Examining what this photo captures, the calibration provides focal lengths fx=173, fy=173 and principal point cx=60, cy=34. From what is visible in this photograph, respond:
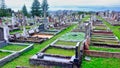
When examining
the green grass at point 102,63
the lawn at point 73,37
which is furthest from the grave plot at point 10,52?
the green grass at point 102,63

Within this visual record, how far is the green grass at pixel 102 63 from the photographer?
10383 mm

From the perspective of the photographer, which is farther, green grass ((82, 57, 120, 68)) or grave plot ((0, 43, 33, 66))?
grave plot ((0, 43, 33, 66))

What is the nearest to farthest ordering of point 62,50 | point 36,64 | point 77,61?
point 77,61 → point 36,64 → point 62,50

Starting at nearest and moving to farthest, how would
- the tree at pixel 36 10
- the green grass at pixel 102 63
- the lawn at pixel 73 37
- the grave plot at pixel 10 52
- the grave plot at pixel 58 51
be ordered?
the green grass at pixel 102 63
the grave plot at pixel 10 52
the grave plot at pixel 58 51
the lawn at pixel 73 37
the tree at pixel 36 10

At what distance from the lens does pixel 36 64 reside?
Answer: 10336 millimetres

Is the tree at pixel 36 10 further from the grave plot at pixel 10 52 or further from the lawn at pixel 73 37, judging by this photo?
the grave plot at pixel 10 52

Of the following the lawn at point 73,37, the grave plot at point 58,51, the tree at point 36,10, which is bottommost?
the grave plot at point 58,51

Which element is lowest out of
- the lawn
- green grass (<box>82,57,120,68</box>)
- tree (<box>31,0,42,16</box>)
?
green grass (<box>82,57,120,68</box>)

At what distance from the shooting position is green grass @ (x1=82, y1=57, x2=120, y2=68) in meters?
10.4

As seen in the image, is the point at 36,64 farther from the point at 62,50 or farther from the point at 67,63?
the point at 62,50

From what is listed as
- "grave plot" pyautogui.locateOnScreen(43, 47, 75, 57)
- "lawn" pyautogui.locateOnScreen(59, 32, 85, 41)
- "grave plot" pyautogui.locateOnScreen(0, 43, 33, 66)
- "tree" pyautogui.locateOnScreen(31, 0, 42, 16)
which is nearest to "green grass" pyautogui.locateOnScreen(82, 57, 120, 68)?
"grave plot" pyautogui.locateOnScreen(43, 47, 75, 57)

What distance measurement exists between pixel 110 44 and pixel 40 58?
7244mm

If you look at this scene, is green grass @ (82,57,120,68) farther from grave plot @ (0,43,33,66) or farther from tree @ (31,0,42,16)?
tree @ (31,0,42,16)

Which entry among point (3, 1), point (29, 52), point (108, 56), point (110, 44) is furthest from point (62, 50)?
point (3, 1)
